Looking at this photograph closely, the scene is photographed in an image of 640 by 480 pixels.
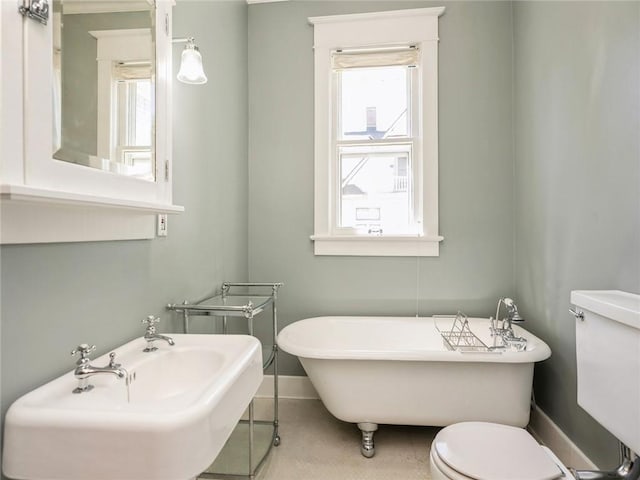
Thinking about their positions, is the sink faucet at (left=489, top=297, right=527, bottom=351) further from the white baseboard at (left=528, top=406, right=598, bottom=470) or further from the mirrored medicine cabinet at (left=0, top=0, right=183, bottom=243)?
the mirrored medicine cabinet at (left=0, top=0, right=183, bottom=243)

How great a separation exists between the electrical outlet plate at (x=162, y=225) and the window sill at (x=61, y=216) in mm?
181

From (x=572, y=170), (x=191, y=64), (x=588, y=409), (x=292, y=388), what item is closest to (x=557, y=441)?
(x=588, y=409)

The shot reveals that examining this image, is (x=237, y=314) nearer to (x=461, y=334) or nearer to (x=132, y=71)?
(x=132, y=71)

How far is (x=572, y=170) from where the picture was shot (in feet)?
5.80

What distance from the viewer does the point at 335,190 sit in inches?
104

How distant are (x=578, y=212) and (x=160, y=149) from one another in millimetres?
1851

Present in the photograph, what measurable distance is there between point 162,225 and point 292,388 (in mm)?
1582

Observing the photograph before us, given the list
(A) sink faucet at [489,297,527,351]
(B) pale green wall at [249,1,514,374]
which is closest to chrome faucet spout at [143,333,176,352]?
(B) pale green wall at [249,1,514,374]

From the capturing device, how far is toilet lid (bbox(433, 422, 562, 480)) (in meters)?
1.08

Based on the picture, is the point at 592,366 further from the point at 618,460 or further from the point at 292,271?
the point at 292,271

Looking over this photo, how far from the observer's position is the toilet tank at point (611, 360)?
1067mm

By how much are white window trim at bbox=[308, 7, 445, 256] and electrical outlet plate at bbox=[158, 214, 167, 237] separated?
1176 millimetres

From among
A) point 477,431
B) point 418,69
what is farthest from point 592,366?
point 418,69

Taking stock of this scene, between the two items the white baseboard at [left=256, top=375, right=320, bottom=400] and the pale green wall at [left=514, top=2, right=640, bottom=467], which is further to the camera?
the white baseboard at [left=256, top=375, right=320, bottom=400]
